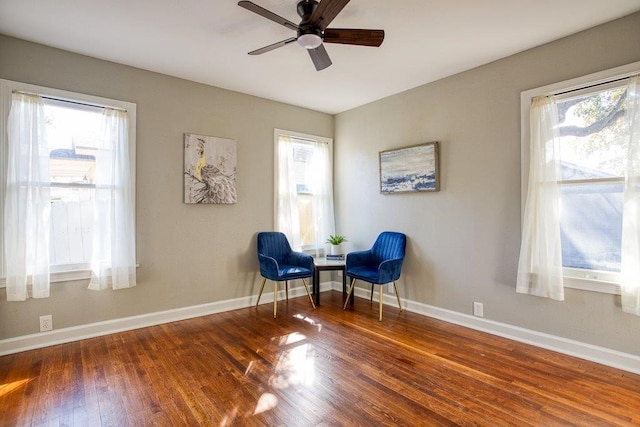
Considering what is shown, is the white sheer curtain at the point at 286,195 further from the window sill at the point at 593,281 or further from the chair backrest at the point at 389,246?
the window sill at the point at 593,281

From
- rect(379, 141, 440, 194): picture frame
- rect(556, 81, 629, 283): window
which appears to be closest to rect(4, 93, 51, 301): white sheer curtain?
rect(379, 141, 440, 194): picture frame

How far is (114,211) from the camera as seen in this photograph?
322 centimetres

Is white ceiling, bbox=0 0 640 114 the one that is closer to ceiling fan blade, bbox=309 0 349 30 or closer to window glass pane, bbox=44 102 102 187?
ceiling fan blade, bbox=309 0 349 30

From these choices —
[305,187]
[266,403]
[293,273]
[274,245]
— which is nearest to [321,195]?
[305,187]

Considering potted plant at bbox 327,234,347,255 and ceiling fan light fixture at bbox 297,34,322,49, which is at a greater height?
ceiling fan light fixture at bbox 297,34,322,49

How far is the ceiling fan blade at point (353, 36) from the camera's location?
2.32 m

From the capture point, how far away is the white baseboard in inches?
104

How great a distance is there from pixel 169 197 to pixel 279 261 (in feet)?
5.16

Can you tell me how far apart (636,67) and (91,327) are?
5137 millimetres

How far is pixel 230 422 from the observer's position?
191cm

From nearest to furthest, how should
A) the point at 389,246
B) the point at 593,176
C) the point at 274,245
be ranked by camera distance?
the point at 593,176 → the point at 389,246 → the point at 274,245

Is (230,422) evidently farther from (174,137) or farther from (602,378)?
(174,137)

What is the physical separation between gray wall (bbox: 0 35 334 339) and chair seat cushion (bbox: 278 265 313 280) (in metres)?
0.59

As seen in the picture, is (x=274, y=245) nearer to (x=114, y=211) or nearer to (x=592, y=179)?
(x=114, y=211)
